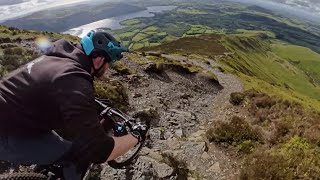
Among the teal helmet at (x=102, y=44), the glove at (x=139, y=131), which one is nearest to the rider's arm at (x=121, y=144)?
the glove at (x=139, y=131)

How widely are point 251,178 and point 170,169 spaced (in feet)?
9.49

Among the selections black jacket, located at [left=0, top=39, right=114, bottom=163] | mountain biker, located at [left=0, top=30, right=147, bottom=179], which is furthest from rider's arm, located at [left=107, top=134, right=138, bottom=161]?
black jacket, located at [left=0, top=39, right=114, bottom=163]

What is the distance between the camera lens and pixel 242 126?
1772 cm

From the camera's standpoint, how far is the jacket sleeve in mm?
4930

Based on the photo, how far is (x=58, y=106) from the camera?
517 centimetres

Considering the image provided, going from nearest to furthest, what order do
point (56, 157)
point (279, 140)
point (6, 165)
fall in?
point (56, 157) → point (6, 165) → point (279, 140)

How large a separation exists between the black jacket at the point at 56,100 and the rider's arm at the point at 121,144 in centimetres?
30

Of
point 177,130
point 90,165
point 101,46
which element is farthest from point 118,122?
point 177,130

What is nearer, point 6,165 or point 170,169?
point 6,165

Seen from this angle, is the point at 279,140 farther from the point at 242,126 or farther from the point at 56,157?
the point at 56,157

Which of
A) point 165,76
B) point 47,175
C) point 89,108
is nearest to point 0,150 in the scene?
point 47,175

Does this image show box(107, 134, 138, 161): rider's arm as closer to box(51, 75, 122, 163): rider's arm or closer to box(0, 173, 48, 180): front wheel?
box(51, 75, 122, 163): rider's arm

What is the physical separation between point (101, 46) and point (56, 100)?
1.20 m

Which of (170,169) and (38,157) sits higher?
(38,157)
